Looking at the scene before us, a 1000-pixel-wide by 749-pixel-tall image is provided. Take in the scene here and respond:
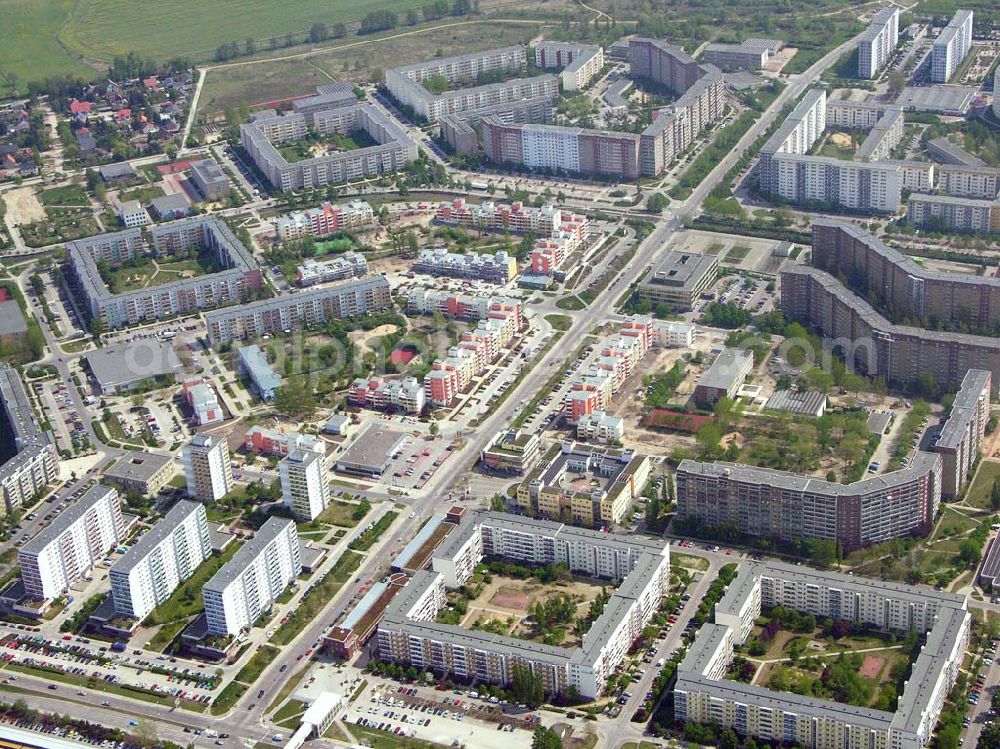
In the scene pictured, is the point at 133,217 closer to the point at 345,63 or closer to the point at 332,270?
the point at 332,270

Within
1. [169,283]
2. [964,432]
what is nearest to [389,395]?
[169,283]

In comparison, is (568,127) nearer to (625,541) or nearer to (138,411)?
(138,411)

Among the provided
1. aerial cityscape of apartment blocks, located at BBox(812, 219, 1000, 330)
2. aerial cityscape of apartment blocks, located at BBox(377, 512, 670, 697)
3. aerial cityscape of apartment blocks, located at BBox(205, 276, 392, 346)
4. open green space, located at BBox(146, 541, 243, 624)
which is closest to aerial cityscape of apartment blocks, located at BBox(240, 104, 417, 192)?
aerial cityscape of apartment blocks, located at BBox(205, 276, 392, 346)

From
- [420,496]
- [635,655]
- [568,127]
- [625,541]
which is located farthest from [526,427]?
[568,127]

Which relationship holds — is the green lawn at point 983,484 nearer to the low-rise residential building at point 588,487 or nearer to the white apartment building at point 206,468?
the low-rise residential building at point 588,487

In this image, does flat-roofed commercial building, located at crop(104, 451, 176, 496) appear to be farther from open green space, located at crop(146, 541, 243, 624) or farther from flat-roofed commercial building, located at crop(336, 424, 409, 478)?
flat-roofed commercial building, located at crop(336, 424, 409, 478)

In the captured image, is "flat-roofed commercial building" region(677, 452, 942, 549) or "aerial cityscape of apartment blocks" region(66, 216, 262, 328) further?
"aerial cityscape of apartment blocks" region(66, 216, 262, 328)
